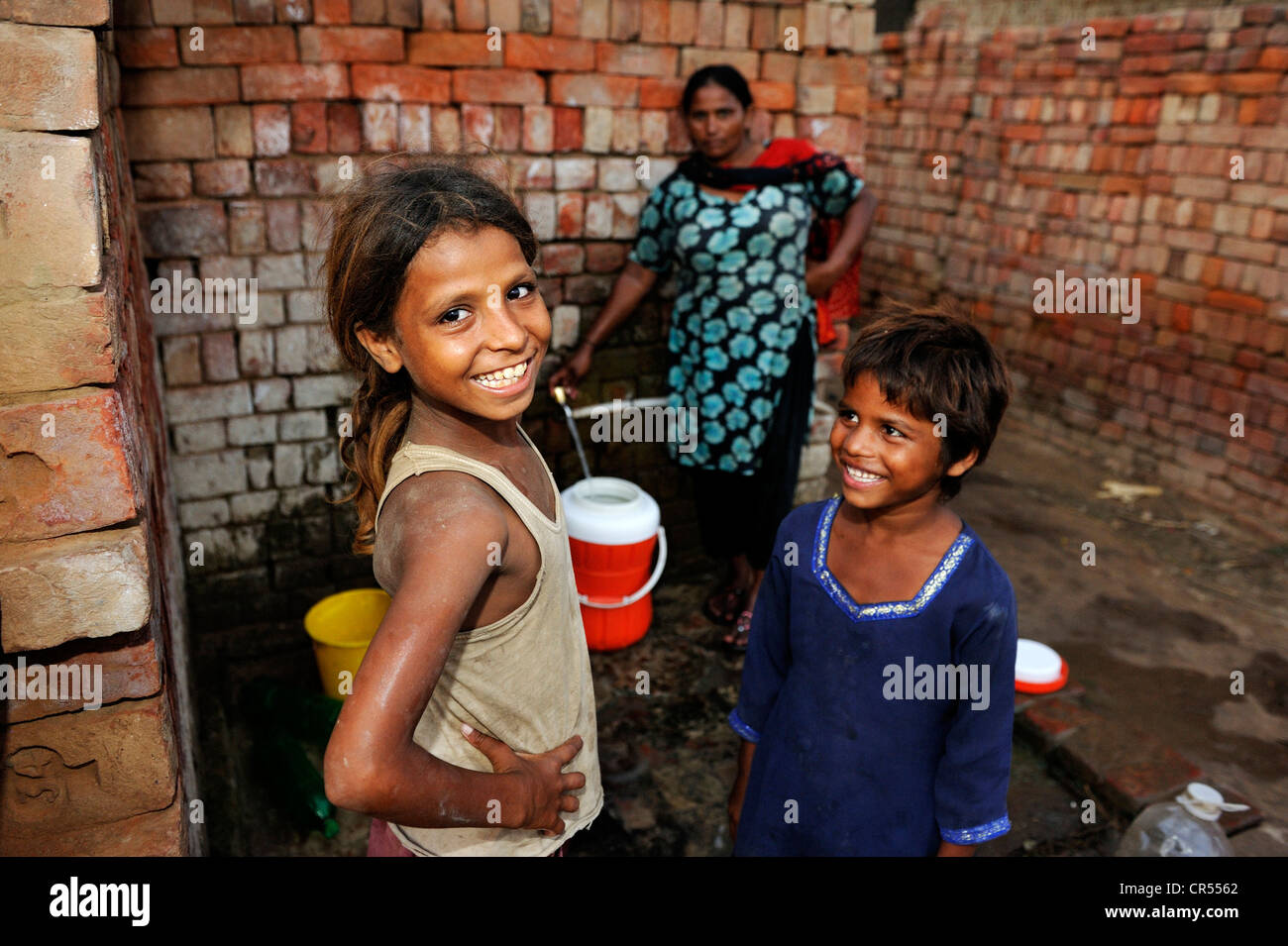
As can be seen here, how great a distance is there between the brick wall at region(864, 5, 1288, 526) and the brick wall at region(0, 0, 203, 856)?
5.90 m

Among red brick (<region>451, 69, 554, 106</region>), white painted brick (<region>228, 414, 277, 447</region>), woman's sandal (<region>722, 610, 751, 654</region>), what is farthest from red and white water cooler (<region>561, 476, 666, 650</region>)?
red brick (<region>451, 69, 554, 106</region>)

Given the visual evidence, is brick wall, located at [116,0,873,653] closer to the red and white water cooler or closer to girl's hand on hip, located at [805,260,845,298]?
the red and white water cooler

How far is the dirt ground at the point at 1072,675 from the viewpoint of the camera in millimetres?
2842

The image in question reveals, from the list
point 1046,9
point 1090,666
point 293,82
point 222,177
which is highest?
point 1046,9

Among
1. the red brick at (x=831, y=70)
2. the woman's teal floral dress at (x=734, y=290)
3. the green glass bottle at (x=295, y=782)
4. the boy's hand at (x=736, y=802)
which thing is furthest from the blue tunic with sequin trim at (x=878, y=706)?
the red brick at (x=831, y=70)

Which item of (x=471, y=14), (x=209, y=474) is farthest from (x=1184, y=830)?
(x=471, y=14)

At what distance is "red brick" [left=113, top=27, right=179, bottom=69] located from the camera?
2822 mm

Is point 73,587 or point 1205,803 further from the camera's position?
point 1205,803

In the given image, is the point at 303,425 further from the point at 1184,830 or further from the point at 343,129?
the point at 1184,830

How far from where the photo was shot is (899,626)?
64.9 inches

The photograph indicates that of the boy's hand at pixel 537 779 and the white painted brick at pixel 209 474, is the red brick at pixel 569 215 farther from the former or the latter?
the boy's hand at pixel 537 779

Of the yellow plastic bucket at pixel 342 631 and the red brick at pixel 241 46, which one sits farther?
the yellow plastic bucket at pixel 342 631

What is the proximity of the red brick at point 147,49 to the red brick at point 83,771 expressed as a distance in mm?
2293

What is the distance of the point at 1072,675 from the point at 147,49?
4.11m
